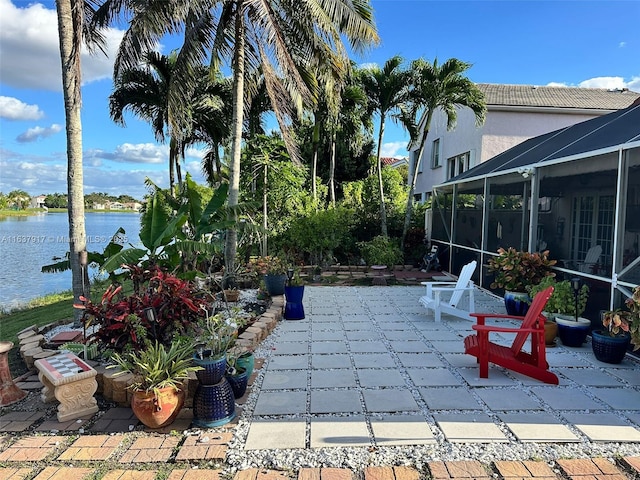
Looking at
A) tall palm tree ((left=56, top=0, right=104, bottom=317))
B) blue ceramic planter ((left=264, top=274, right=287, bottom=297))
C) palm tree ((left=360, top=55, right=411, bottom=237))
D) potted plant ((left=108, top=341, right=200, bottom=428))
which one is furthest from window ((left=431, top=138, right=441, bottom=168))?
potted plant ((left=108, top=341, right=200, bottom=428))

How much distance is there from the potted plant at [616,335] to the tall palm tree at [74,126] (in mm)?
6838

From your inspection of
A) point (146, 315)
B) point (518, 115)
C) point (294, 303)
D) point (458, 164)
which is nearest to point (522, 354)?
point (294, 303)

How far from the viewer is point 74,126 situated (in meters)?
5.75

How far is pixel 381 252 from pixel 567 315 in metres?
6.53

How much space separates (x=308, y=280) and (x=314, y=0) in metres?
6.56

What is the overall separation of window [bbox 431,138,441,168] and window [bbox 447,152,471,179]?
1102 mm

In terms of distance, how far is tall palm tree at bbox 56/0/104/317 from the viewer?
5.67 meters

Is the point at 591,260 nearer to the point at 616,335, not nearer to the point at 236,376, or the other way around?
the point at 616,335

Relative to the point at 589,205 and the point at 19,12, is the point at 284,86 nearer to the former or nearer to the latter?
the point at 19,12

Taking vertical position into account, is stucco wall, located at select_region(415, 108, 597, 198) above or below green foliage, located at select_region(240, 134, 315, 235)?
above

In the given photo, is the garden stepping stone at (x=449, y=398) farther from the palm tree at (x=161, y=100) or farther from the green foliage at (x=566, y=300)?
the palm tree at (x=161, y=100)

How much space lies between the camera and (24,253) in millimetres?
14461

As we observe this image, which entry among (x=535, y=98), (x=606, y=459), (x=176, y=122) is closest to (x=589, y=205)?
(x=606, y=459)

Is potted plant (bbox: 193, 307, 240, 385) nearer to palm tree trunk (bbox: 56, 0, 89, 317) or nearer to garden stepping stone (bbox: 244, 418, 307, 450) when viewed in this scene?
garden stepping stone (bbox: 244, 418, 307, 450)
